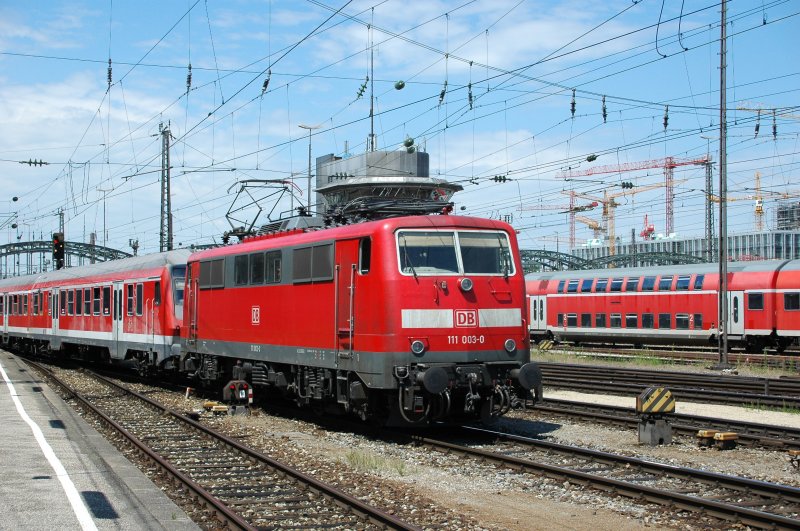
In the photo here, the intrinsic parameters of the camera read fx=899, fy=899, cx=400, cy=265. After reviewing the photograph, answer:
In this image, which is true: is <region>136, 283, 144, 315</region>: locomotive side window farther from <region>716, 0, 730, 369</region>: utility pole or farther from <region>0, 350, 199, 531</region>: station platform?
<region>716, 0, 730, 369</region>: utility pole

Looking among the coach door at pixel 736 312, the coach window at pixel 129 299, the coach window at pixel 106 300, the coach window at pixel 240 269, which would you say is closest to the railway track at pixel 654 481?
the coach window at pixel 240 269

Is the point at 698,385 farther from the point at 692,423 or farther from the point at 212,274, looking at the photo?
the point at 212,274

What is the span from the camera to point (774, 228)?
414 feet

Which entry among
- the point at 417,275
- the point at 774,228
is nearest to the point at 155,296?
the point at 417,275

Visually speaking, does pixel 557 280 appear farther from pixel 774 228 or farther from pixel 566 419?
pixel 774 228

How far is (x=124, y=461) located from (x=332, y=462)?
121 inches

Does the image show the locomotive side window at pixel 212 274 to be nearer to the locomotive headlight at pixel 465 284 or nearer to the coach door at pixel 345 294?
the coach door at pixel 345 294

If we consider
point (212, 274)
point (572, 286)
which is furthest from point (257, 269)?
point (572, 286)

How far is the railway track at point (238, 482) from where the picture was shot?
945 centimetres

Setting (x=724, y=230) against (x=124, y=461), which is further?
(x=724, y=230)

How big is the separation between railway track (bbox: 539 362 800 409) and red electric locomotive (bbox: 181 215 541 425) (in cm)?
784

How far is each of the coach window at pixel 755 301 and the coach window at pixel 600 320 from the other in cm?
802

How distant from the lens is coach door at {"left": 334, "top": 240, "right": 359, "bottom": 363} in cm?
1490

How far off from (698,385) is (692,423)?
319 inches
